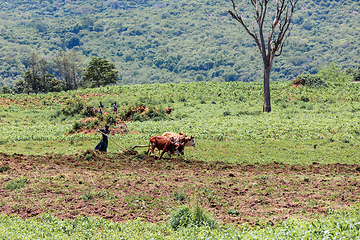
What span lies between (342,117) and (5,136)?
87.3 feet

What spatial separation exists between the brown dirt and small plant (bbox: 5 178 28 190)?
208 mm

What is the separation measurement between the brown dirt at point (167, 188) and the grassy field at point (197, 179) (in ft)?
0.13


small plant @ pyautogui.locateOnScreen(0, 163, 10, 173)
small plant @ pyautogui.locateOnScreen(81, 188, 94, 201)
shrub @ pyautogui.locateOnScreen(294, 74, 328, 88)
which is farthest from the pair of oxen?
shrub @ pyautogui.locateOnScreen(294, 74, 328, 88)

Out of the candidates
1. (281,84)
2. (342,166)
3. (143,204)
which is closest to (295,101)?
(281,84)

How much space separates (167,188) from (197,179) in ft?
5.76

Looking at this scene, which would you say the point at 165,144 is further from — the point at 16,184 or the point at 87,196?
the point at 16,184

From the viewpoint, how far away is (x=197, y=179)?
15102 mm

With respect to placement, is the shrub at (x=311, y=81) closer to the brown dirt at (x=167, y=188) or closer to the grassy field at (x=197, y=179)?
the grassy field at (x=197, y=179)

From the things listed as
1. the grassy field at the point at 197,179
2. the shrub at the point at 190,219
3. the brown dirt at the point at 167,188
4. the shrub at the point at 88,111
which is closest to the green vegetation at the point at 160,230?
the grassy field at the point at 197,179

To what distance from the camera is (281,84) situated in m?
49.6

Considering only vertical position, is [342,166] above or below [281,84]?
below

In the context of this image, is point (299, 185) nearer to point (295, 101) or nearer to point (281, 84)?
point (295, 101)

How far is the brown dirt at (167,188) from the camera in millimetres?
11570

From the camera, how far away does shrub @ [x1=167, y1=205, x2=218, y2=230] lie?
9.95m
